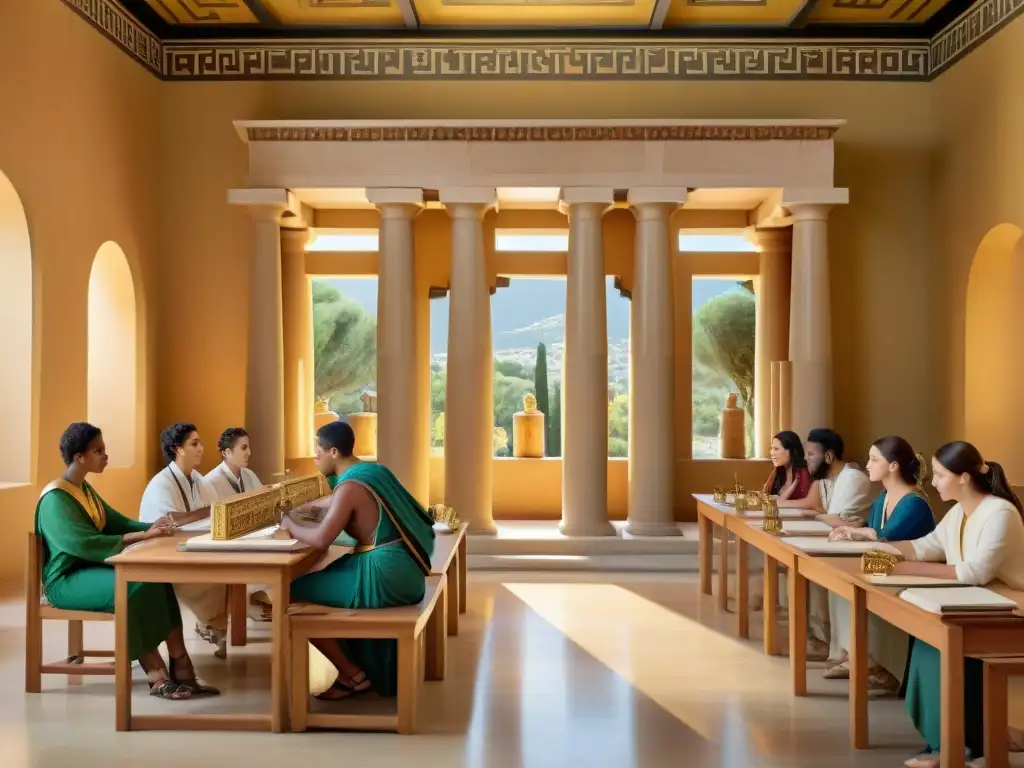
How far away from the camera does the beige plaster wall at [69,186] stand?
9.90 m

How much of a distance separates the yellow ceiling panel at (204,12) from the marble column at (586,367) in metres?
4.72

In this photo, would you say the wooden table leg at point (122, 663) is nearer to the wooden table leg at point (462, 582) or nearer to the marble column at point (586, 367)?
the wooden table leg at point (462, 582)

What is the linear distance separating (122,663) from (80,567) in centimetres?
94

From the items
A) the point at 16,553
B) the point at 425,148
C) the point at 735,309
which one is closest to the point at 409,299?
the point at 425,148

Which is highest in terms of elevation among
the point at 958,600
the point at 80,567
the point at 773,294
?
the point at 773,294

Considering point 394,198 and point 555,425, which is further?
point 555,425

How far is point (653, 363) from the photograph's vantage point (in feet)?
39.5

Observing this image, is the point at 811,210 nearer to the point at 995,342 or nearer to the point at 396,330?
the point at 995,342

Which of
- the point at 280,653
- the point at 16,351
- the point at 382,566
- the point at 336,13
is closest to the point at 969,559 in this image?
the point at 382,566

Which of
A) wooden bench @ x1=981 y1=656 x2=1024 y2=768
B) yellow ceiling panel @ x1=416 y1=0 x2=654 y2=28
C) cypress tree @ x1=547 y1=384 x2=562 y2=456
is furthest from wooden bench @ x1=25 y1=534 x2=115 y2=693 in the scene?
cypress tree @ x1=547 y1=384 x2=562 y2=456

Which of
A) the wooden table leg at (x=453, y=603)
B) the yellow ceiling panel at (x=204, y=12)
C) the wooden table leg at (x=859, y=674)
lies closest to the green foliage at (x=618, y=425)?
the yellow ceiling panel at (x=204, y=12)

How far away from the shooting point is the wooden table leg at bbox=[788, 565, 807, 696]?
21.6 feet

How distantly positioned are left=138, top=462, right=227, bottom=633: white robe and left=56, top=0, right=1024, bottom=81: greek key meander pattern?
7.50 m

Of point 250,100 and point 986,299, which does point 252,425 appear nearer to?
point 250,100
